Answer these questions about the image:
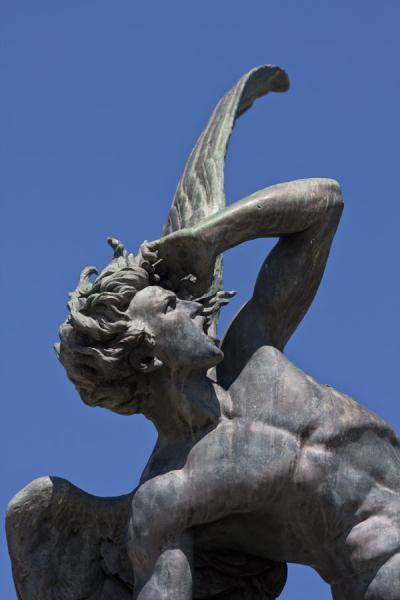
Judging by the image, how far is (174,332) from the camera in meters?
10.1

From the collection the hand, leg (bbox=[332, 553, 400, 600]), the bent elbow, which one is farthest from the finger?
leg (bbox=[332, 553, 400, 600])

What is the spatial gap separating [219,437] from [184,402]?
9.7 inches

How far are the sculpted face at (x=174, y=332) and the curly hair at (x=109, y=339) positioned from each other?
1.8 inches

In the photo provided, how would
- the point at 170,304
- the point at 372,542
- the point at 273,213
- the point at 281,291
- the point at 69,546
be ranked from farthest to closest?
the point at 69,546
the point at 281,291
the point at 273,213
the point at 170,304
the point at 372,542

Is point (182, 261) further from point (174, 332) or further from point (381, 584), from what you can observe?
point (381, 584)

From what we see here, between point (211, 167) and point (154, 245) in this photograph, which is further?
point (211, 167)

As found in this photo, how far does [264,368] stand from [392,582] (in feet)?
3.98

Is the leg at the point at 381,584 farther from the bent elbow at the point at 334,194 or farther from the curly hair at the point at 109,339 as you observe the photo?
the bent elbow at the point at 334,194

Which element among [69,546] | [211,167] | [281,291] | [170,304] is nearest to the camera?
[170,304]

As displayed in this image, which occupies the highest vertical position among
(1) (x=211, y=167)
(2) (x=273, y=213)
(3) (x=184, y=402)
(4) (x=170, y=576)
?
(1) (x=211, y=167)

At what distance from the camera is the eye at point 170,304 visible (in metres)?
10.2

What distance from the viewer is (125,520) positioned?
34.7 feet

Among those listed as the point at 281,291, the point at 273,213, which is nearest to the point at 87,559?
the point at 281,291

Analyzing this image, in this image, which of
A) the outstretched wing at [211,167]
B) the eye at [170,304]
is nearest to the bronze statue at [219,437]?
the eye at [170,304]
